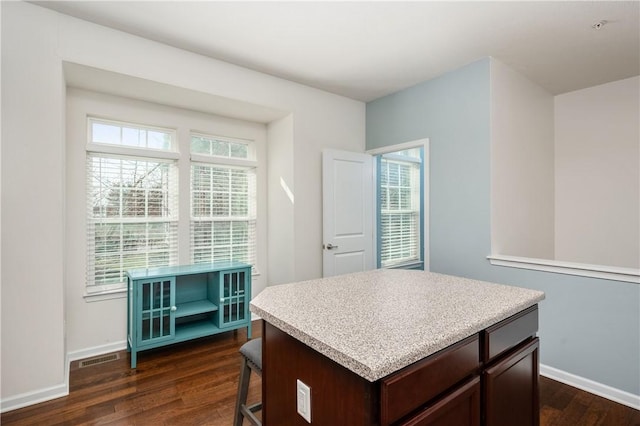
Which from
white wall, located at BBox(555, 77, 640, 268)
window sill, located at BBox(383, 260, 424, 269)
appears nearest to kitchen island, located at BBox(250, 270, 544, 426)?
white wall, located at BBox(555, 77, 640, 268)

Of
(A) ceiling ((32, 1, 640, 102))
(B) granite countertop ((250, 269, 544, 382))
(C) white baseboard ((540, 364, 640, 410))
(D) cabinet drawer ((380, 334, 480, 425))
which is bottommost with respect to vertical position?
(C) white baseboard ((540, 364, 640, 410))

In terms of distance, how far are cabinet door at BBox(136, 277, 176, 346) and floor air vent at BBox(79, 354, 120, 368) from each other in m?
0.41

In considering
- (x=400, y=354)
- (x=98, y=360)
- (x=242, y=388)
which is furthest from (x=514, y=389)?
(x=98, y=360)

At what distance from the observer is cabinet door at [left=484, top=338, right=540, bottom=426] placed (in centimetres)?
126

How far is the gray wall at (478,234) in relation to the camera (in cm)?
232

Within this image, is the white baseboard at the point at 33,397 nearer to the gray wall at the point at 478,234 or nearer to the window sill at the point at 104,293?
the window sill at the point at 104,293

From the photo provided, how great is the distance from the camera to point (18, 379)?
2199 millimetres

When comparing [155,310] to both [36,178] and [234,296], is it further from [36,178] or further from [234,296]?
[36,178]

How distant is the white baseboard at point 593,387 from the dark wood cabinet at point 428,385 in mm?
1328

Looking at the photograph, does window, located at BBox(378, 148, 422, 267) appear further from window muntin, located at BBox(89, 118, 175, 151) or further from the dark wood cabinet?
the dark wood cabinet

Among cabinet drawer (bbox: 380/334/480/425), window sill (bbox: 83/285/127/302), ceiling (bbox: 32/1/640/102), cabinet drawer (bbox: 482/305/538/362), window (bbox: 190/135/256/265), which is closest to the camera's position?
cabinet drawer (bbox: 380/334/480/425)

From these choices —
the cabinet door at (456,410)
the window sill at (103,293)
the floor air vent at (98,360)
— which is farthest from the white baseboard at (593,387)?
the window sill at (103,293)

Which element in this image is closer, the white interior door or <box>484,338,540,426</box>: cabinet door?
<box>484,338,540,426</box>: cabinet door

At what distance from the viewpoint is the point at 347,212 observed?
3.86 m
